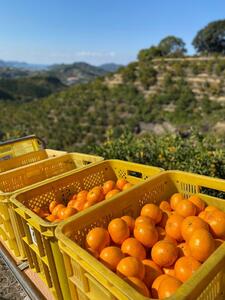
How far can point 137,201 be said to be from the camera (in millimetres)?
1665

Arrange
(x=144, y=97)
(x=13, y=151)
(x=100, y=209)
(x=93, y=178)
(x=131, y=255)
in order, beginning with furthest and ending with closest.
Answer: (x=144, y=97), (x=13, y=151), (x=93, y=178), (x=100, y=209), (x=131, y=255)

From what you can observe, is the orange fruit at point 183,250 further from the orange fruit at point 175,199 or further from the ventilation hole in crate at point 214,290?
the orange fruit at point 175,199

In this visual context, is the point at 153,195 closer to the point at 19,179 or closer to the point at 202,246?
the point at 202,246

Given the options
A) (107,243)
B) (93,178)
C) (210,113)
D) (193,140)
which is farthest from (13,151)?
(210,113)

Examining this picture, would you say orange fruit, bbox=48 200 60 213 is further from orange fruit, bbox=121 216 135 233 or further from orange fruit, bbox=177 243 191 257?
orange fruit, bbox=177 243 191 257

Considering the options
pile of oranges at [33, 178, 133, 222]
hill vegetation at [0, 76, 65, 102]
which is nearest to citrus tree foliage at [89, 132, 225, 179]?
pile of oranges at [33, 178, 133, 222]

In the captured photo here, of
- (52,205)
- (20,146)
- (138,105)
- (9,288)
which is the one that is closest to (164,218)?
(52,205)

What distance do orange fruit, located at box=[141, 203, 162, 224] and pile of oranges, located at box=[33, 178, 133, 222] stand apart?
327mm

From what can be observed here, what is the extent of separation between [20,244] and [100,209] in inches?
35.2

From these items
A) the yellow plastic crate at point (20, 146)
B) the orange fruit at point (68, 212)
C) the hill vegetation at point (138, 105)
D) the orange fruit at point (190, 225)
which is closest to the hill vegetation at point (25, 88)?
the hill vegetation at point (138, 105)

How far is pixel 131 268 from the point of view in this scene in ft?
3.74

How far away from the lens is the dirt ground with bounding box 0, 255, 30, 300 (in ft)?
7.25

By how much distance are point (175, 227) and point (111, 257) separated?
1.27ft

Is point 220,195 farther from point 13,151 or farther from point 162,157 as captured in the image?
point 13,151
